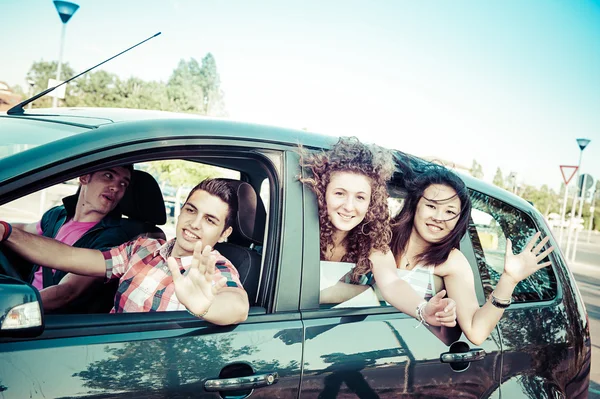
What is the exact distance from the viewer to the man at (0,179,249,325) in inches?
77.1

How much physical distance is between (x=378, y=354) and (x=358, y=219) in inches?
21.2

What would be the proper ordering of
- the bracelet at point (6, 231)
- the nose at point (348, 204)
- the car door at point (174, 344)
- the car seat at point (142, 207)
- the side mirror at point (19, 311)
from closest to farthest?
the side mirror at point (19, 311) < the car door at point (174, 344) < the bracelet at point (6, 231) < the nose at point (348, 204) < the car seat at point (142, 207)

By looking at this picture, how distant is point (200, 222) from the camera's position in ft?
7.24

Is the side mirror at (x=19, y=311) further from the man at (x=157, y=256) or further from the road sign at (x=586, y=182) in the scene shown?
the road sign at (x=586, y=182)

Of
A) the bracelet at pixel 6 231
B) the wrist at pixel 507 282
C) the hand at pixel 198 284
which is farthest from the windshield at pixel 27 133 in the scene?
the wrist at pixel 507 282

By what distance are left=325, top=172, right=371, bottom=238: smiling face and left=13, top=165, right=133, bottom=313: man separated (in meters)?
1.12

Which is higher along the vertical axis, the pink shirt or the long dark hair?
the long dark hair

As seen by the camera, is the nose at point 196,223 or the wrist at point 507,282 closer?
the wrist at point 507,282

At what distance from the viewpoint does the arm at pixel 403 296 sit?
1.86 m

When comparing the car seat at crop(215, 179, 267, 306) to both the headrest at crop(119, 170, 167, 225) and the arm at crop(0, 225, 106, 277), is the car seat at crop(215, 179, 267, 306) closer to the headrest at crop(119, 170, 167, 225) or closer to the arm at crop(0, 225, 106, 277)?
the arm at crop(0, 225, 106, 277)

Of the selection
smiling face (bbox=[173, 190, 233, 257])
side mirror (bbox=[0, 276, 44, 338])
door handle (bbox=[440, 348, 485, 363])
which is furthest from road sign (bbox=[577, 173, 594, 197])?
side mirror (bbox=[0, 276, 44, 338])

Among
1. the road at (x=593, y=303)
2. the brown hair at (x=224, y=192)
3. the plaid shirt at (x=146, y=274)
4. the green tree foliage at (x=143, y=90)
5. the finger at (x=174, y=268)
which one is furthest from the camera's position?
the green tree foliage at (x=143, y=90)

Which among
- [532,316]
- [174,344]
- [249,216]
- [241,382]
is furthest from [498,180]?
[174,344]

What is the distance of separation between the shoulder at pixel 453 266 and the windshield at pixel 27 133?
4.96 feet
